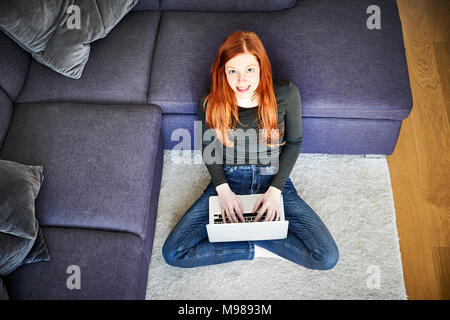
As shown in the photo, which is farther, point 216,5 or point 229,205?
point 216,5

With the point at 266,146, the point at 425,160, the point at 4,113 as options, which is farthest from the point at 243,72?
the point at 425,160

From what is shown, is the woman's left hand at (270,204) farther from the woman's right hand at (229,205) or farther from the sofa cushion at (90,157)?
the sofa cushion at (90,157)

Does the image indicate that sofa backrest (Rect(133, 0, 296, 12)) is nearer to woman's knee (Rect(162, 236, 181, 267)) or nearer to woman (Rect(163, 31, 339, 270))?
woman (Rect(163, 31, 339, 270))

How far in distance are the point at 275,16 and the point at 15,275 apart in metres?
1.62

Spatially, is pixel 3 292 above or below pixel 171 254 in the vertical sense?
below

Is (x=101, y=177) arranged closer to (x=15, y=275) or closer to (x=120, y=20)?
(x=15, y=275)

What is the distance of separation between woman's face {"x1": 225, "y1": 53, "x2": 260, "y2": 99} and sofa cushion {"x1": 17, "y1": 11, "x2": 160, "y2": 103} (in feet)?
1.80

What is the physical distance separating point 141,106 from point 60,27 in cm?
50

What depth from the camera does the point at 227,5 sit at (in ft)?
5.94

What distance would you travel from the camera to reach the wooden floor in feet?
5.26

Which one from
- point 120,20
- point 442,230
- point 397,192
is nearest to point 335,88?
point 397,192

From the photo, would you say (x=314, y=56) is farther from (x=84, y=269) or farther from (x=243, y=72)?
(x=84, y=269)

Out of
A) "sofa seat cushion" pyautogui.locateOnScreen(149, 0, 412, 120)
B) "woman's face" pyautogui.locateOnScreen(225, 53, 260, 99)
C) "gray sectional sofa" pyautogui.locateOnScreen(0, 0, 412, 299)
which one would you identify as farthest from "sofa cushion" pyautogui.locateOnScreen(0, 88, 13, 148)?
"woman's face" pyautogui.locateOnScreen(225, 53, 260, 99)

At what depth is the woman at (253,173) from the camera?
1371 millimetres
